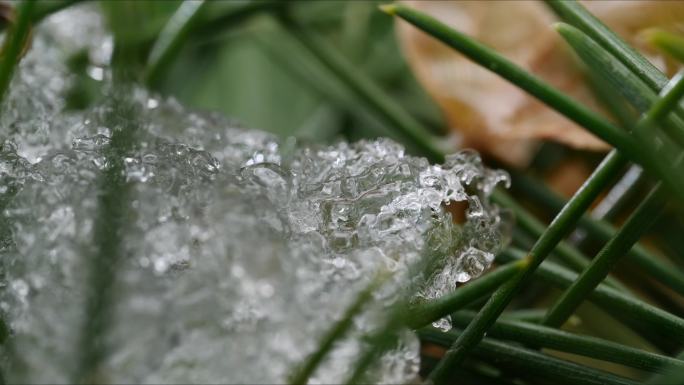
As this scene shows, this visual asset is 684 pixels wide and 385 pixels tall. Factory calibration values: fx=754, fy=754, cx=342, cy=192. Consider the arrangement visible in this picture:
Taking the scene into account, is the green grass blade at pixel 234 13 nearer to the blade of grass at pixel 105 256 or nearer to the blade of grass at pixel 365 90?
the blade of grass at pixel 365 90

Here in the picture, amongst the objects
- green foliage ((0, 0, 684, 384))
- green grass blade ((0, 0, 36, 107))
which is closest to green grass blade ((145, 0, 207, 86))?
green foliage ((0, 0, 684, 384))

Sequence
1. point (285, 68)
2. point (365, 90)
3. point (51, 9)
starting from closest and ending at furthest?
point (51, 9) < point (365, 90) < point (285, 68)

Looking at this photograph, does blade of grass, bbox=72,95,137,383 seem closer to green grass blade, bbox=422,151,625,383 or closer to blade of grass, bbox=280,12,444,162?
green grass blade, bbox=422,151,625,383

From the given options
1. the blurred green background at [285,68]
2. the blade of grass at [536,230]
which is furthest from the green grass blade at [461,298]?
the blurred green background at [285,68]

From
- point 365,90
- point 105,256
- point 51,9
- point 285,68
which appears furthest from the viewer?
point 285,68

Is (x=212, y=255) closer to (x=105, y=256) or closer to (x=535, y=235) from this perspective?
(x=105, y=256)

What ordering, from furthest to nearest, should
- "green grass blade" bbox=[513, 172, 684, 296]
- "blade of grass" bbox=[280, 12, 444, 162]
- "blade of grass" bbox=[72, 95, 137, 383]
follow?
"blade of grass" bbox=[280, 12, 444, 162]
"green grass blade" bbox=[513, 172, 684, 296]
"blade of grass" bbox=[72, 95, 137, 383]

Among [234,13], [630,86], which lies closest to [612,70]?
[630,86]
